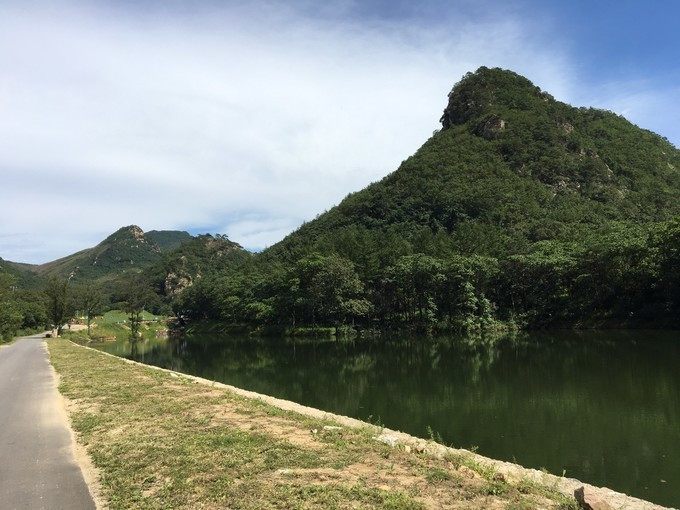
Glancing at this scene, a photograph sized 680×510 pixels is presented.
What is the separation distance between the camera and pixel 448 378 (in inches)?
851

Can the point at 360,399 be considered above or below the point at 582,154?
below

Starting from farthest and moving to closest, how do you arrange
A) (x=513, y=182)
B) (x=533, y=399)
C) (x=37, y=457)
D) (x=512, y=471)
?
(x=513, y=182), (x=533, y=399), (x=37, y=457), (x=512, y=471)

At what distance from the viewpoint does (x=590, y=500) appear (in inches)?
214

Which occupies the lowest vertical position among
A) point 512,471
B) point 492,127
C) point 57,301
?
point 512,471

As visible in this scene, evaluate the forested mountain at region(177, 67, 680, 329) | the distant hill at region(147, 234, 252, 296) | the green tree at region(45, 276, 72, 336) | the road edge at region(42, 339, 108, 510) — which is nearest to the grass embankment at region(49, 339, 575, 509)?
the road edge at region(42, 339, 108, 510)

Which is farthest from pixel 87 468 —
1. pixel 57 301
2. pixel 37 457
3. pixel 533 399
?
pixel 57 301

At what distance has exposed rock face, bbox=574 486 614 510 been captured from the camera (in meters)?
5.27

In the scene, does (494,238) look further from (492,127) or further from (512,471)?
(512,471)

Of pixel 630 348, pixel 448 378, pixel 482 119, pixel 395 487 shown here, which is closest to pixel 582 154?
pixel 482 119

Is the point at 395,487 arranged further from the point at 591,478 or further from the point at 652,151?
the point at 652,151

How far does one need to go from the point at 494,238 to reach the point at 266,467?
67452 mm

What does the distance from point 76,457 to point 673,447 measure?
41.8 ft

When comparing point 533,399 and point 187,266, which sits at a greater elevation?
point 187,266

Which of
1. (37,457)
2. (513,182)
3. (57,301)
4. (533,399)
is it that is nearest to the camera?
(37,457)
